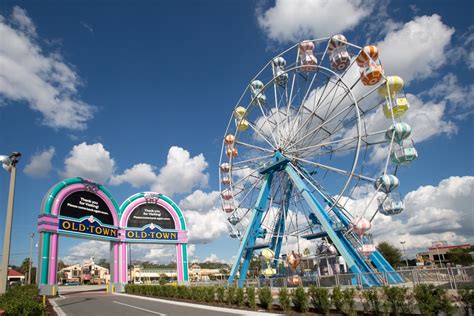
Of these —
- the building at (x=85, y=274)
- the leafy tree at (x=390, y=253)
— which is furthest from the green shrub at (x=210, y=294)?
the building at (x=85, y=274)

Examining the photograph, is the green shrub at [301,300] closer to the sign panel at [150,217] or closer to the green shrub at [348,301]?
the green shrub at [348,301]

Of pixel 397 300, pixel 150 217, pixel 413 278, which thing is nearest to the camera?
pixel 397 300

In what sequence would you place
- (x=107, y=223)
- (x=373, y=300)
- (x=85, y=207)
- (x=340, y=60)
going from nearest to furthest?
(x=373, y=300)
(x=340, y=60)
(x=85, y=207)
(x=107, y=223)

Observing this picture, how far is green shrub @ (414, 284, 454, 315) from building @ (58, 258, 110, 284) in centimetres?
9005

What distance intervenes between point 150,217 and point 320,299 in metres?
28.4

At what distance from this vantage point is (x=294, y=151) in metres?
25.5

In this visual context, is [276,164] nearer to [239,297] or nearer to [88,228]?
[239,297]

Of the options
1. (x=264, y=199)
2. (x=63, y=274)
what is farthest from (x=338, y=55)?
(x=63, y=274)

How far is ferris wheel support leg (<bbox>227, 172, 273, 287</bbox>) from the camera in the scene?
1061 inches

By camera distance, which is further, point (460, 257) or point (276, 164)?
point (460, 257)

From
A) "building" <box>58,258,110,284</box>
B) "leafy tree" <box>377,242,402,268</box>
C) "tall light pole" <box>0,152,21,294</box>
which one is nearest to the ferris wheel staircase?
"tall light pole" <box>0,152,21,294</box>

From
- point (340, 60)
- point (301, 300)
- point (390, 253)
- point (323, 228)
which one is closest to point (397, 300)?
point (301, 300)

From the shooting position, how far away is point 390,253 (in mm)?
65438

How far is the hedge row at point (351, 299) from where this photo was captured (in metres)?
9.37
